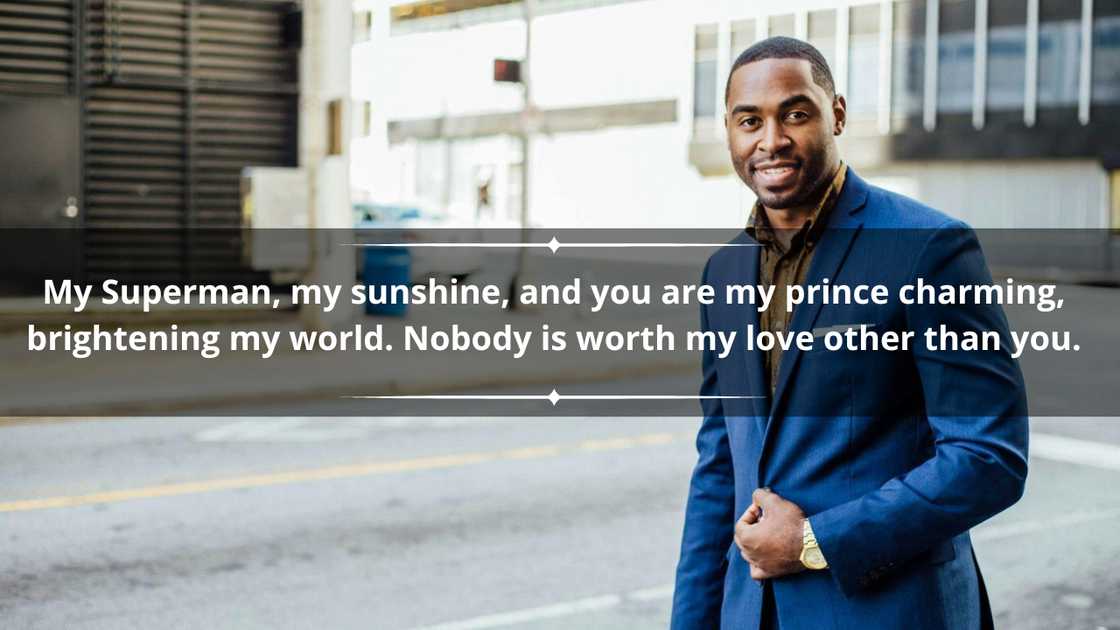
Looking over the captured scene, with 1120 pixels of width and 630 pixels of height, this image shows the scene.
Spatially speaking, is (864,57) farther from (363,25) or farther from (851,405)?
(851,405)

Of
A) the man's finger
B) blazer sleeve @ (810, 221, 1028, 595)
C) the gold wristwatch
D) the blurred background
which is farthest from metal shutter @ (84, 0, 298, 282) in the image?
blazer sleeve @ (810, 221, 1028, 595)

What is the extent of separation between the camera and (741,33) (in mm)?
46812

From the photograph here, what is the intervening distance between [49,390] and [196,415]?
1754 mm

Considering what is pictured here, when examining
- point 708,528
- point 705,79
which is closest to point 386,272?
point 708,528

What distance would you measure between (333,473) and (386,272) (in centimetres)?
1180

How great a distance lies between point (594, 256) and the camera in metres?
45.8

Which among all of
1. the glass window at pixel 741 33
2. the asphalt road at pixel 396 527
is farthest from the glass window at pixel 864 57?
the asphalt road at pixel 396 527

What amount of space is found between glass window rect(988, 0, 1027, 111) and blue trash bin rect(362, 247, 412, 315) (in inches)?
1019

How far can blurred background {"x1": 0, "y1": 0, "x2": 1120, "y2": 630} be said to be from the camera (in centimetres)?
713

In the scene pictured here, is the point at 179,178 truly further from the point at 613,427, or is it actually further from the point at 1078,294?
the point at 1078,294

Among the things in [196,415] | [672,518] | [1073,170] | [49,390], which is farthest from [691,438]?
[1073,170]

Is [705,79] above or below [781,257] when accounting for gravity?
above

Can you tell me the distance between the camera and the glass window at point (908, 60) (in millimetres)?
43688

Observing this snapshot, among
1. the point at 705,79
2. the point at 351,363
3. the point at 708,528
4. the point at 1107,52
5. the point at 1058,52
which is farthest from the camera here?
the point at 705,79
